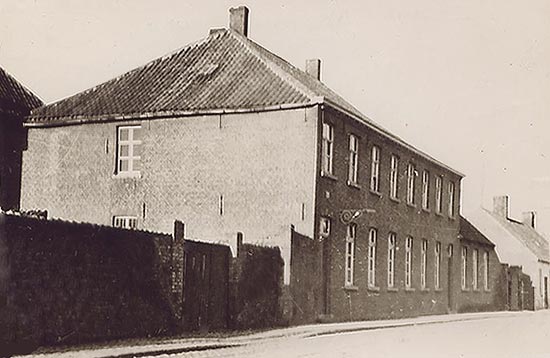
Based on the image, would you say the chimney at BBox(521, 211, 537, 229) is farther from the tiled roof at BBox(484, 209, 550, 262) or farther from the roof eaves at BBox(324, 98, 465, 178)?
the tiled roof at BBox(484, 209, 550, 262)

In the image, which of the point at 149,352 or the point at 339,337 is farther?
the point at 339,337

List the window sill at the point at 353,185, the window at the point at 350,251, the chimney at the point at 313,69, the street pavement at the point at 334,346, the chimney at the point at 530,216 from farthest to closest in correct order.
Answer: the chimney at the point at 313,69
the window at the point at 350,251
the window sill at the point at 353,185
the chimney at the point at 530,216
the street pavement at the point at 334,346

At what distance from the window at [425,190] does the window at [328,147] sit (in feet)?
26.2

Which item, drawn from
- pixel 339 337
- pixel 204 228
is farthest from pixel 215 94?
pixel 339 337

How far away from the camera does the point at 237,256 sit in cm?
1678

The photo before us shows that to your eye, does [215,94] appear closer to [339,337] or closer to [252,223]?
[252,223]

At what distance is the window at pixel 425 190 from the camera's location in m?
27.8

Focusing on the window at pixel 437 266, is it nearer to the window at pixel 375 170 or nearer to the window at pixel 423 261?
the window at pixel 423 261

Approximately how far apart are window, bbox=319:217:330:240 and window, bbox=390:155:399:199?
501cm

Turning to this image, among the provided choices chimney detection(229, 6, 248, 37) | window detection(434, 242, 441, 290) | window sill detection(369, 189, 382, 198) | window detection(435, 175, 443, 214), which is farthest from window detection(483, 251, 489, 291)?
chimney detection(229, 6, 248, 37)

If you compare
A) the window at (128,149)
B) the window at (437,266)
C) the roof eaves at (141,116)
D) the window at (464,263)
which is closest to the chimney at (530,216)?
the roof eaves at (141,116)

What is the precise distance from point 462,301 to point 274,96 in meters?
16.3

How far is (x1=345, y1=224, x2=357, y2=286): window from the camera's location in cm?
2172

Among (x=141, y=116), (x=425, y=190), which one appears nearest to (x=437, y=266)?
(x=425, y=190)
